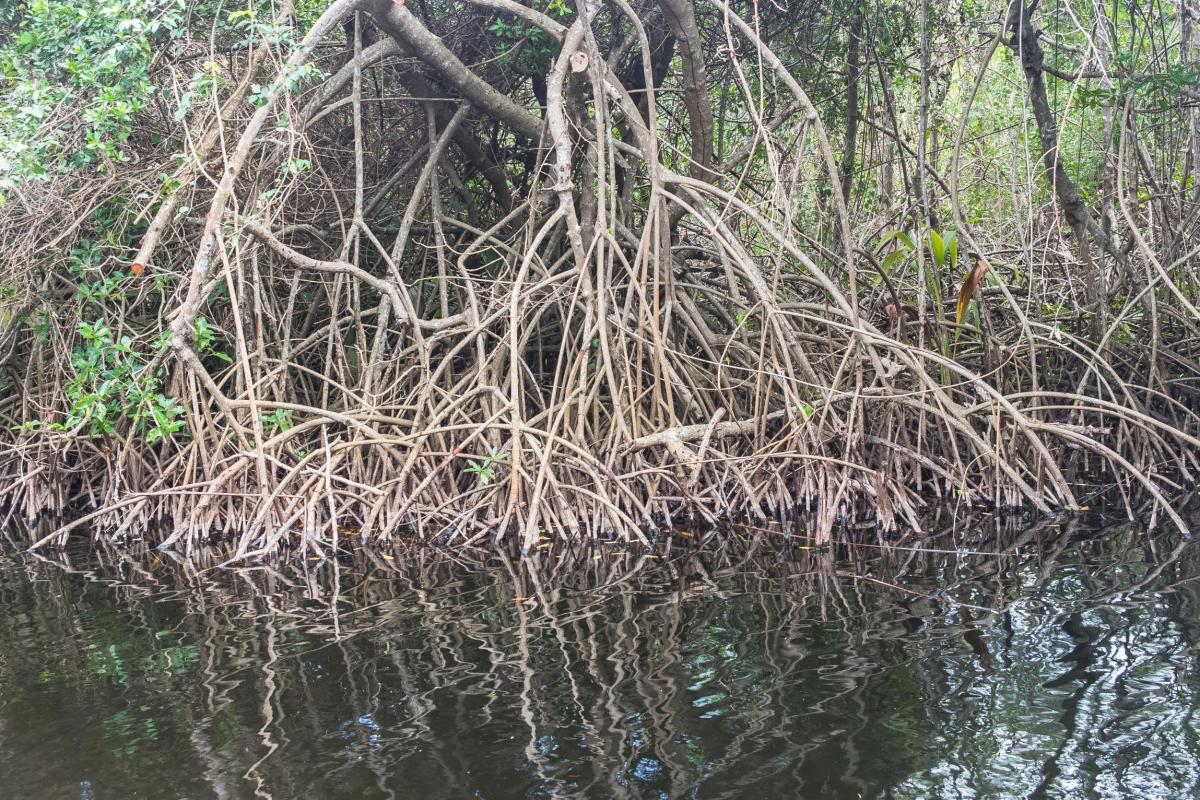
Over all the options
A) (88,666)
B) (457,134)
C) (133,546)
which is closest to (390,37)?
(457,134)

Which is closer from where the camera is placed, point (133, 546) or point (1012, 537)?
point (1012, 537)

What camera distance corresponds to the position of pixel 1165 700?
275cm

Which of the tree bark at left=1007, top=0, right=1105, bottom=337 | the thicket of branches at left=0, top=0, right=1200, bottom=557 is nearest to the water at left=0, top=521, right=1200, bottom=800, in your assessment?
the thicket of branches at left=0, top=0, right=1200, bottom=557

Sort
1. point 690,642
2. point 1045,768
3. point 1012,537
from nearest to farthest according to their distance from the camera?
point 1045,768
point 690,642
point 1012,537

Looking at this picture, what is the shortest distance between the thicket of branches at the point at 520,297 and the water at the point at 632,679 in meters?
0.72

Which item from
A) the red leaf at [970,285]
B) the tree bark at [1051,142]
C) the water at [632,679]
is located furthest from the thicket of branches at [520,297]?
the water at [632,679]

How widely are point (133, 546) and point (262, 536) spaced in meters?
0.85

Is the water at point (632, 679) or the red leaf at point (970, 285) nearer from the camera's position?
the water at point (632, 679)

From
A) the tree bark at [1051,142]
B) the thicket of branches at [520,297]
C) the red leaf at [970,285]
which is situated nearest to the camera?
the thicket of branches at [520,297]

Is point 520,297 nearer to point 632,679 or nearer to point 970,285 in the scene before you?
point 970,285

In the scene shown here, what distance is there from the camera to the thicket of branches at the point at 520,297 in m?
5.04

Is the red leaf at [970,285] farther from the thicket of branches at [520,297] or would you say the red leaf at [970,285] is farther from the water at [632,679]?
the water at [632,679]

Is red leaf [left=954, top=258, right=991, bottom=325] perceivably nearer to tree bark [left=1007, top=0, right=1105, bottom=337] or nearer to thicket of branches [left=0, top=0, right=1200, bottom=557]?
thicket of branches [left=0, top=0, right=1200, bottom=557]

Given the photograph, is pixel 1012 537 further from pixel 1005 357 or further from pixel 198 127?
pixel 198 127
